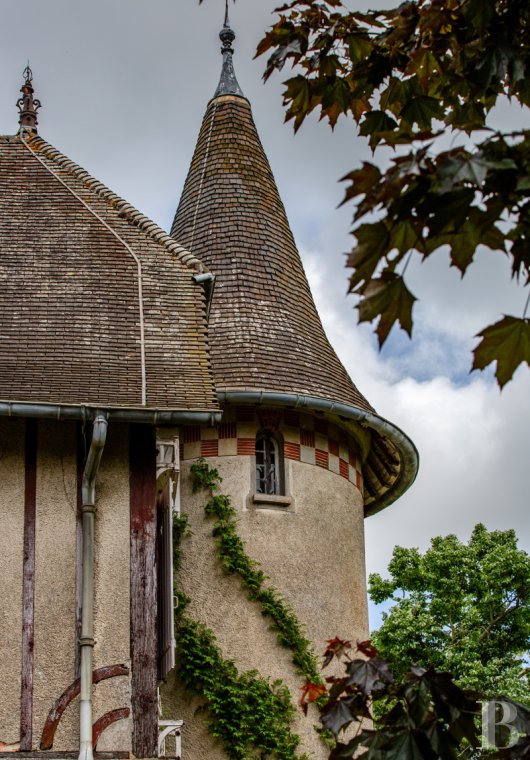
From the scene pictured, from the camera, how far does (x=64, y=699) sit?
10.2 metres

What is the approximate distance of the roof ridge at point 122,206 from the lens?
13.2 m

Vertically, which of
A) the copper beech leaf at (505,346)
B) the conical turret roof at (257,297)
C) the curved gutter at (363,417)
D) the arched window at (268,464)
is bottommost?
the copper beech leaf at (505,346)

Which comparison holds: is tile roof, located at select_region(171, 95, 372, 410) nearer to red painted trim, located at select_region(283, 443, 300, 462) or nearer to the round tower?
the round tower

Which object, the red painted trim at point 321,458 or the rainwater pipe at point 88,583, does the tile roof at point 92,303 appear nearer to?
the rainwater pipe at point 88,583

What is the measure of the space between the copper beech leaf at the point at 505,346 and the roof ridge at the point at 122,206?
8850 mm

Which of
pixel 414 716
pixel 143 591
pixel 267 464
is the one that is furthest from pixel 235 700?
pixel 414 716

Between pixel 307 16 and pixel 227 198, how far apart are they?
36.8ft

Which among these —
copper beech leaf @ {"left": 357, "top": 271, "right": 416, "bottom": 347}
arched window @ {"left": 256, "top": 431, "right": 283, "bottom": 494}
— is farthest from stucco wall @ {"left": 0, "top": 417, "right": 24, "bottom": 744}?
copper beech leaf @ {"left": 357, "top": 271, "right": 416, "bottom": 347}

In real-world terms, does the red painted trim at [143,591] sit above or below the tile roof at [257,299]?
below

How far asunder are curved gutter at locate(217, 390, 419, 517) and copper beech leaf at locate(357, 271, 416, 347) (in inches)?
404

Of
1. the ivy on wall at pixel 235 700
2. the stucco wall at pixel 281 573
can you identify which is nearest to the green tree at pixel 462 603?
the stucco wall at pixel 281 573

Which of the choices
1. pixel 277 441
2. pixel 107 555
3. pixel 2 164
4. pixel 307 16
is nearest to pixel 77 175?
pixel 2 164

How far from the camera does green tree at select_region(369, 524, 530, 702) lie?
25.2 metres

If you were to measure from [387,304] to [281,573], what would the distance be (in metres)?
10.5
